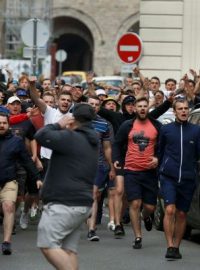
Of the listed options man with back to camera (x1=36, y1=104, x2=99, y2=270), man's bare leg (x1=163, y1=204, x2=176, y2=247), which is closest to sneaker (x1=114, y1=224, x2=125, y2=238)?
man's bare leg (x1=163, y1=204, x2=176, y2=247)

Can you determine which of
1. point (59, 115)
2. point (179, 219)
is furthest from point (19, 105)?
point (179, 219)

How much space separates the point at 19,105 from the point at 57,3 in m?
52.9

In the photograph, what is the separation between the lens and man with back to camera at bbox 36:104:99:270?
9.67 m

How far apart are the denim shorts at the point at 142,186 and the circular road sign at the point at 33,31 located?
Answer: 9807 mm

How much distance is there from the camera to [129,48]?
2480 cm

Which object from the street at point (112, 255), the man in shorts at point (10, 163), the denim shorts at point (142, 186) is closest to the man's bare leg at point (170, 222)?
the street at point (112, 255)

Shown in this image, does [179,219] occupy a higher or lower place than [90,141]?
lower

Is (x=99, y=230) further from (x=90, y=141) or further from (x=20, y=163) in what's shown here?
(x=90, y=141)

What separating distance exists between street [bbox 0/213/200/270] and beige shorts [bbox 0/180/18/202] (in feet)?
2.11

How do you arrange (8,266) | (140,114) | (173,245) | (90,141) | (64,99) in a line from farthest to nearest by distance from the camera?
(64,99)
(140,114)
(173,245)
(8,266)
(90,141)

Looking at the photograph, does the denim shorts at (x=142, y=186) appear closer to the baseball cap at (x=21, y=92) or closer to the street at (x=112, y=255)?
the street at (x=112, y=255)

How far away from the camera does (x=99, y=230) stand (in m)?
15.8

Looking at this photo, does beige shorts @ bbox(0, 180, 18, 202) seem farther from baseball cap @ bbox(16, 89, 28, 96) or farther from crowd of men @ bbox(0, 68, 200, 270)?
baseball cap @ bbox(16, 89, 28, 96)

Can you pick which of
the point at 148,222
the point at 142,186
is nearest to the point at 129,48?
the point at 148,222
